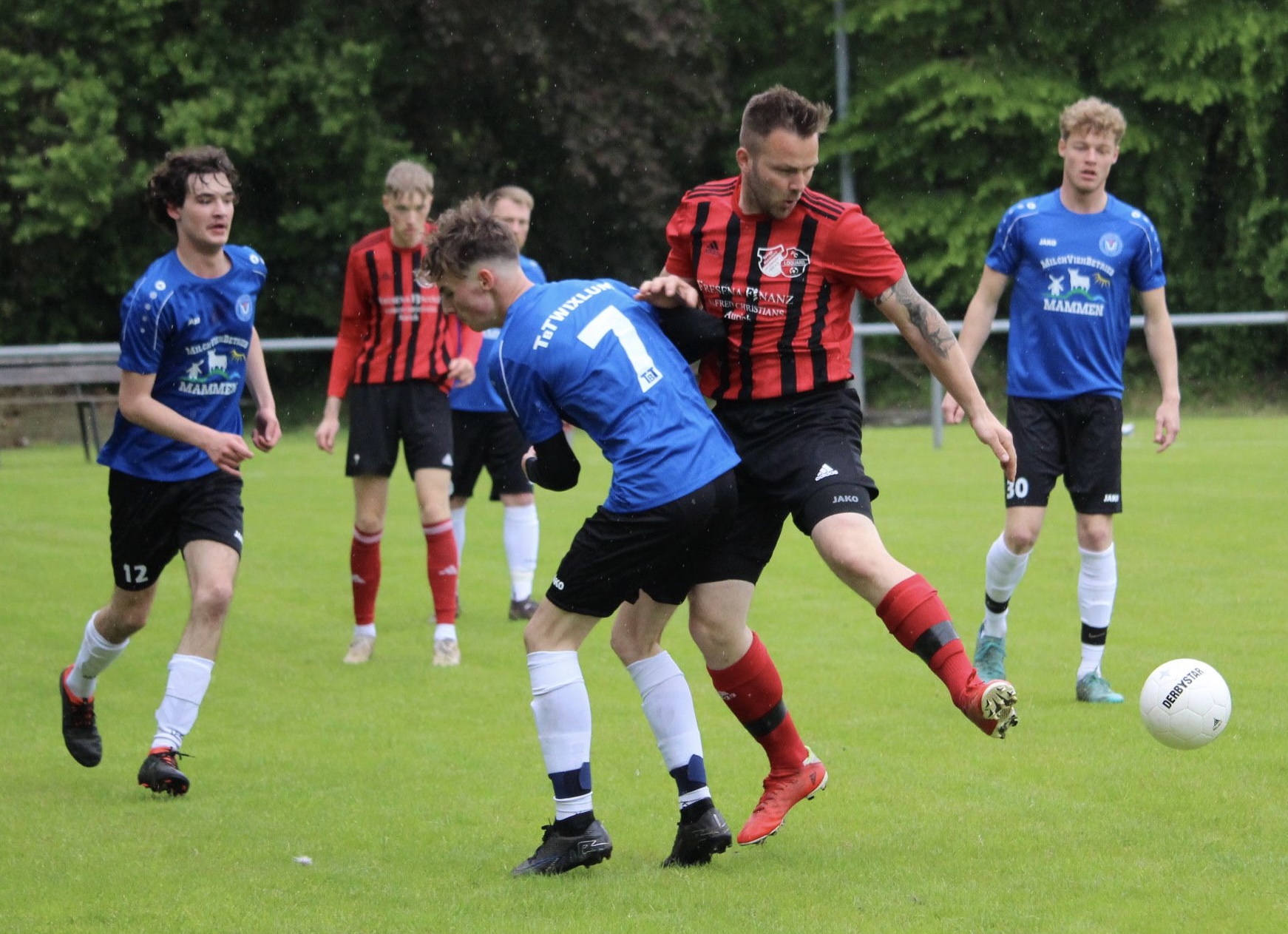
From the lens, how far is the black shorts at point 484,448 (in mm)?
9398

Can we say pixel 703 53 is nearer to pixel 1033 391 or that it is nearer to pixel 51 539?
pixel 51 539

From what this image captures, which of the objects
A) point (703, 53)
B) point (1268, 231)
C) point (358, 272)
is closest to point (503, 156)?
point (703, 53)

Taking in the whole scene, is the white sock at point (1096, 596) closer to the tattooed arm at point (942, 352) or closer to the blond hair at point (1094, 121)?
the blond hair at point (1094, 121)

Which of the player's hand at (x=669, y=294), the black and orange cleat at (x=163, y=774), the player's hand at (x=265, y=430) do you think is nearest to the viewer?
the player's hand at (x=669, y=294)

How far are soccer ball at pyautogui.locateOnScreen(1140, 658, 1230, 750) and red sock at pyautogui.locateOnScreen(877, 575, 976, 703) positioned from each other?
3.22 ft

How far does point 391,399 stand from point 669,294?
3.90m

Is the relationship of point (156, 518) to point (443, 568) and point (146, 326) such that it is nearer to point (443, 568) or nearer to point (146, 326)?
point (146, 326)

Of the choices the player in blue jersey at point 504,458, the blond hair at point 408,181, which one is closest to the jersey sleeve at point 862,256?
the blond hair at point 408,181

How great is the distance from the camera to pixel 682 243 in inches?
191

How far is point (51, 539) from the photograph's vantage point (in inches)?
470

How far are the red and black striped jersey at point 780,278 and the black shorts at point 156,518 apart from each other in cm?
205

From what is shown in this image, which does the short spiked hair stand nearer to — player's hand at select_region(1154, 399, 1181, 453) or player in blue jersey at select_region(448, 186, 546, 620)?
player's hand at select_region(1154, 399, 1181, 453)

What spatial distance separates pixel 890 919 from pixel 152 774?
→ 9.11 feet

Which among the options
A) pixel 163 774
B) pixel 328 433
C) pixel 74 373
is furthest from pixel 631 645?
pixel 74 373
